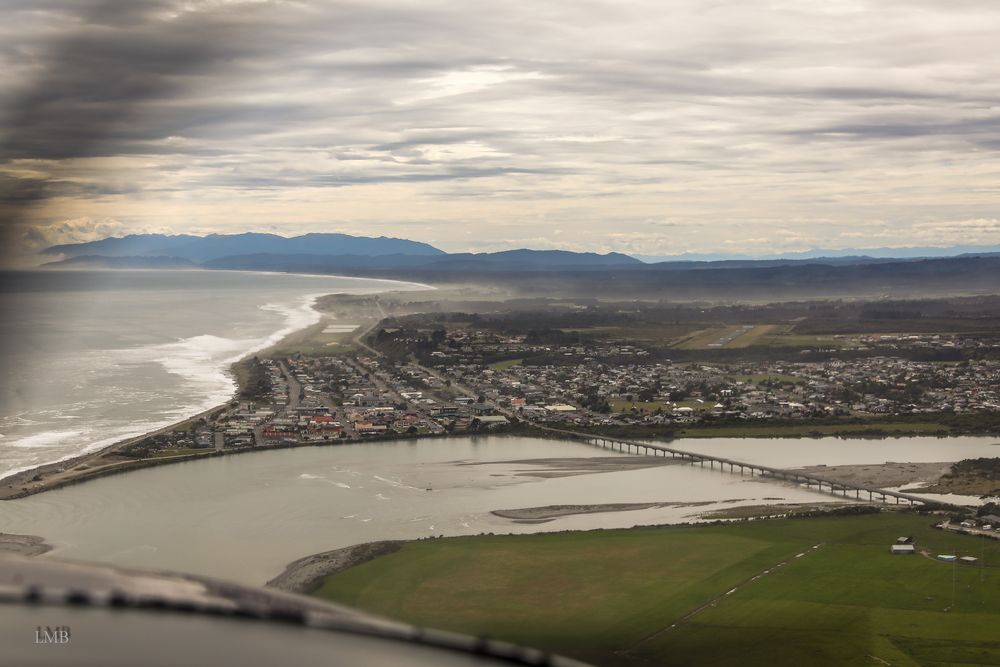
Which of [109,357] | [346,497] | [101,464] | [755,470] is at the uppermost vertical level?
[109,357]

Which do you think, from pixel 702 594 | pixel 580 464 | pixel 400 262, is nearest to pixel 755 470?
pixel 580 464

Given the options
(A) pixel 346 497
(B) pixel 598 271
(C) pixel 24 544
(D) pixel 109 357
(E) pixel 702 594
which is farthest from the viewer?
(B) pixel 598 271

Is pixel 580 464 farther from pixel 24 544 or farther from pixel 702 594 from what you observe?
pixel 24 544

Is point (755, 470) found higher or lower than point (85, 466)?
lower

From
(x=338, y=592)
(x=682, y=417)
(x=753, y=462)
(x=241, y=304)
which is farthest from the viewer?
(x=241, y=304)

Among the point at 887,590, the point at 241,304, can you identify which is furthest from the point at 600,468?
the point at 241,304

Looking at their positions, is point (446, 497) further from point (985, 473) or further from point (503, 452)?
point (985, 473)

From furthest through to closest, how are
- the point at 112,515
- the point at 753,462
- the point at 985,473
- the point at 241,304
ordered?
the point at 241,304 → the point at 753,462 → the point at 985,473 → the point at 112,515
